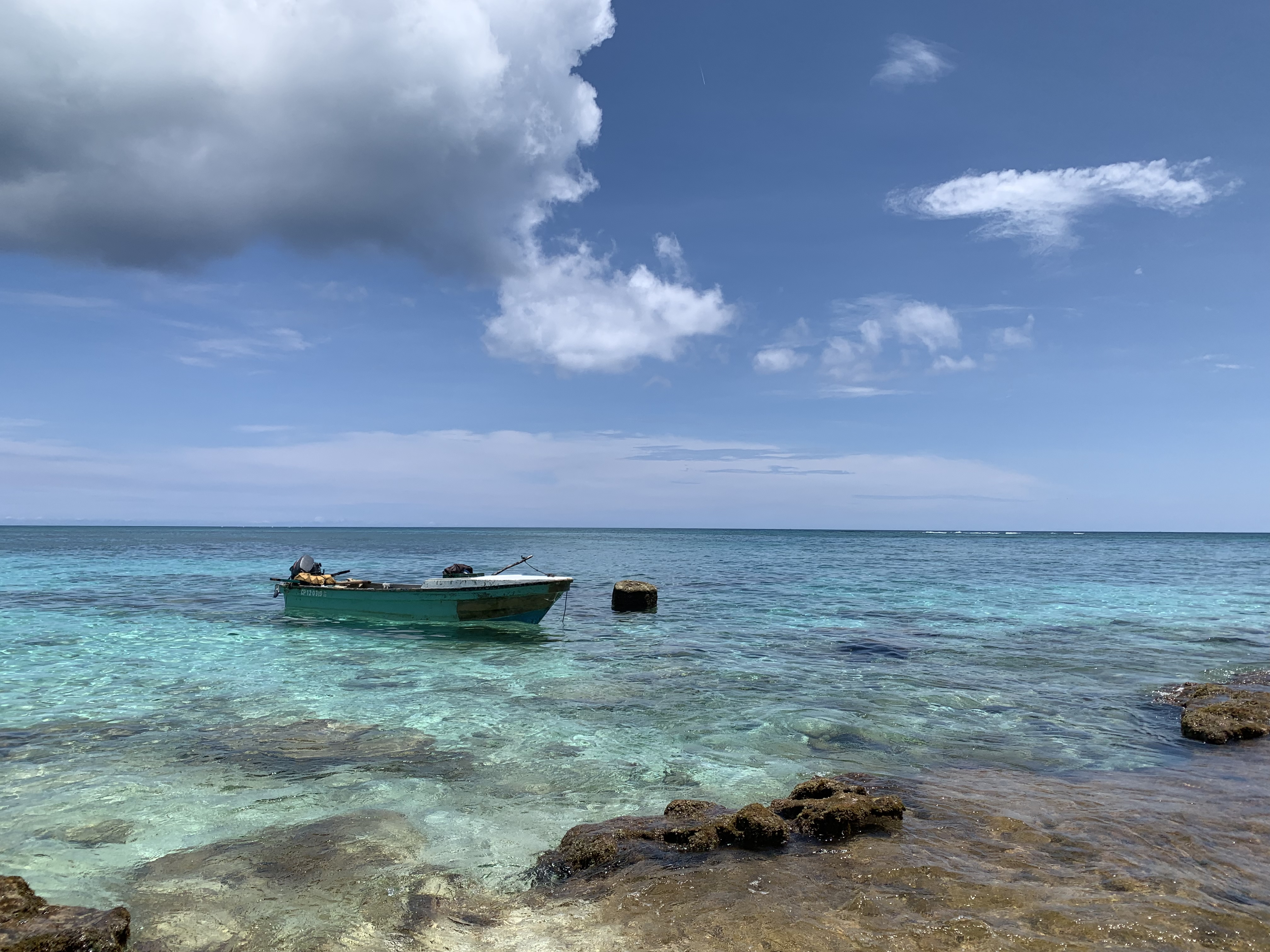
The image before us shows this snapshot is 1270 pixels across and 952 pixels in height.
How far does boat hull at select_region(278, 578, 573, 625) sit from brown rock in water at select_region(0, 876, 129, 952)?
16775 mm

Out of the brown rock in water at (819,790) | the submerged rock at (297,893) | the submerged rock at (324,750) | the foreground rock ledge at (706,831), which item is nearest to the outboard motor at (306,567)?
the submerged rock at (324,750)

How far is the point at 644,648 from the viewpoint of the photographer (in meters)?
19.5

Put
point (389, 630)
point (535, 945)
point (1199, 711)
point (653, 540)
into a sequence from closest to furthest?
point (535, 945) < point (1199, 711) < point (389, 630) < point (653, 540)

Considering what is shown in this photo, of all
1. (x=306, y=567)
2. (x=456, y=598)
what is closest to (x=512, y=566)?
(x=456, y=598)

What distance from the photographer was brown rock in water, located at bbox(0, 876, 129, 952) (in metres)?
4.80

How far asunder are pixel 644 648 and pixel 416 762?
33.0ft

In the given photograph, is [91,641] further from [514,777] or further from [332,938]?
[332,938]

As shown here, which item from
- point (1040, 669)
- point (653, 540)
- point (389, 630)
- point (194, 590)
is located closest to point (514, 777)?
point (1040, 669)

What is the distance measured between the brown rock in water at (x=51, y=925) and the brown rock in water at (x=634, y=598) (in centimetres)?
2240

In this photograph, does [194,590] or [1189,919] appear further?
[194,590]

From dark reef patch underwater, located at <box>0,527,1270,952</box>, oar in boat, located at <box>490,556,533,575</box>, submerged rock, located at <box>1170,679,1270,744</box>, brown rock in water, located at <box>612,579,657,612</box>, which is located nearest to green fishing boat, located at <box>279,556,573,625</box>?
oar in boat, located at <box>490,556,533,575</box>

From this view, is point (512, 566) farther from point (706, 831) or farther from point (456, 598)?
point (706, 831)

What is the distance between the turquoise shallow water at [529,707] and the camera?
27.6ft

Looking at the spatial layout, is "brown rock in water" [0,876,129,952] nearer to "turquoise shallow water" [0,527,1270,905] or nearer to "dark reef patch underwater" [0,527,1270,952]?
"dark reef patch underwater" [0,527,1270,952]
